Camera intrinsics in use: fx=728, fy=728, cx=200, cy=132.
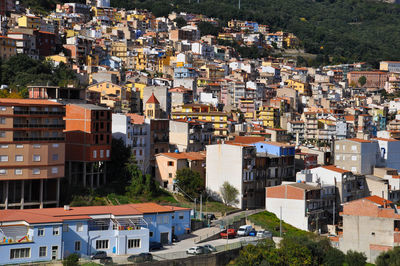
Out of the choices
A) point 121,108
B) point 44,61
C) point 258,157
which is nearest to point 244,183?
point 258,157

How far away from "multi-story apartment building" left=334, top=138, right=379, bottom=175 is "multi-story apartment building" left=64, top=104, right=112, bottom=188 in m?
23.7

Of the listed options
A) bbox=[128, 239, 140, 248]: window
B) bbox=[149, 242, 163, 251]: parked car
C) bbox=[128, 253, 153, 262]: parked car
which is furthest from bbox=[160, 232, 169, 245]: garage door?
bbox=[128, 253, 153, 262]: parked car

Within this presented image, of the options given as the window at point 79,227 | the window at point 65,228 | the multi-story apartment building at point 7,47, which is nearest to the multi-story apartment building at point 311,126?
the multi-story apartment building at point 7,47

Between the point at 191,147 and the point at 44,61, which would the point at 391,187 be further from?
the point at 44,61

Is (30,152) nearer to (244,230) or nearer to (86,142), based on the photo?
→ (86,142)

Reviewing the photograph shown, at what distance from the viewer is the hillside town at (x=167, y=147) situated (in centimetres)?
4372

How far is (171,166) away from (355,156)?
18.4 metres

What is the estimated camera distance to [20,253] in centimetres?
3931

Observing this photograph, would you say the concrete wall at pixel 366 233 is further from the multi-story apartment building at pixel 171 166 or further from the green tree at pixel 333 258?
the multi-story apartment building at pixel 171 166

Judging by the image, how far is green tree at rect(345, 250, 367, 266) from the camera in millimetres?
46750

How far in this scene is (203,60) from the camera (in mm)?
126438

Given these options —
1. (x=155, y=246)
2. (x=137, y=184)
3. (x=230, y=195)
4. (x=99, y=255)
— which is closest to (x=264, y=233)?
(x=230, y=195)

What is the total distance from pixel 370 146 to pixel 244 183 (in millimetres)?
16053

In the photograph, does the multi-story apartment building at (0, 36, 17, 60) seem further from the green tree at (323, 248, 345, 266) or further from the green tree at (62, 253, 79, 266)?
the green tree at (323, 248, 345, 266)
